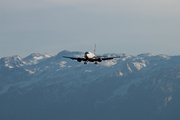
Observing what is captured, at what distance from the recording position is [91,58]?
644 feet
